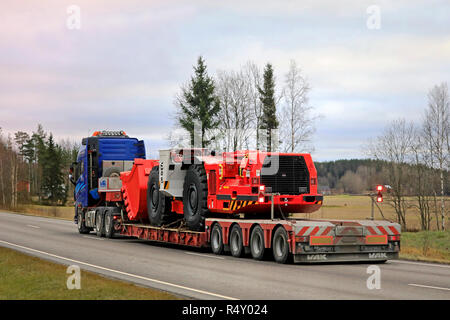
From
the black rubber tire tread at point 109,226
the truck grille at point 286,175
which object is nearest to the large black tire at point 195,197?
the truck grille at point 286,175

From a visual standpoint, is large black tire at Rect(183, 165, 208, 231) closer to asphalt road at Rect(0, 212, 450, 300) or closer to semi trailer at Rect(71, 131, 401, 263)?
semi trailer at Rect(71, 131, 401, 263)

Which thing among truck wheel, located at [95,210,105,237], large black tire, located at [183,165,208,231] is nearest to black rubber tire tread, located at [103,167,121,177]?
truck wheel, located at [95,210,105,237]

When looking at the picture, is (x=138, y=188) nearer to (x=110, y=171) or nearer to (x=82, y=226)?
(x=110, y=171)

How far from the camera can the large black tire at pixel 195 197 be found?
68.6 feet

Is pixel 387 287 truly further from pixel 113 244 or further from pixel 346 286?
pixel 113 244

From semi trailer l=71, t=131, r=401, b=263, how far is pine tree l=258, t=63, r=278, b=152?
26.3m

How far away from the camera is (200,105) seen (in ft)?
181

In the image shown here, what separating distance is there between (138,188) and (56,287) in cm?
1355

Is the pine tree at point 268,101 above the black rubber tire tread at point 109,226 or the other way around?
above

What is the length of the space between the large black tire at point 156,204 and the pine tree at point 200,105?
94.7 feet

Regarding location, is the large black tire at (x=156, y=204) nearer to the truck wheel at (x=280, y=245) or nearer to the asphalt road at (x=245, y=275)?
the asphalt road at (x=245, y=275)

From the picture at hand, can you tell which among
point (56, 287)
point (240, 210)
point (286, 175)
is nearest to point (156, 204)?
point (240, 210)

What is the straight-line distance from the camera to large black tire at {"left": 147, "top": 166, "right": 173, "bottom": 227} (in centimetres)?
2355
